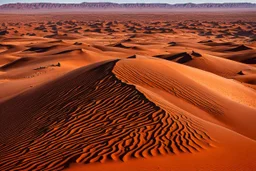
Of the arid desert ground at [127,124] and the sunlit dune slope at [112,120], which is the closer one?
the arid desert ground at [127,124]

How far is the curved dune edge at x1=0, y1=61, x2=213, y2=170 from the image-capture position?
668cm

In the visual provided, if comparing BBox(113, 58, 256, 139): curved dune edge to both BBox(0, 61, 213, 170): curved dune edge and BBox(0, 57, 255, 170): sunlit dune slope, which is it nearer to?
BBox(0, 57, 255, 170): sunlit dune slope

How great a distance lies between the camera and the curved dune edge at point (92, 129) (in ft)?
21.9

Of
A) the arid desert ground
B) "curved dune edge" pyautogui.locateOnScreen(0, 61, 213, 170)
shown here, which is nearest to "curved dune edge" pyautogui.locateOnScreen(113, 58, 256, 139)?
the arid desert ground

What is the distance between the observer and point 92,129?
7.94 metres

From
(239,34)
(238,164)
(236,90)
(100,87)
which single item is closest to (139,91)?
(100,87)

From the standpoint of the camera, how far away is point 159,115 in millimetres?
8266

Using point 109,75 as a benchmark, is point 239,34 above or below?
below

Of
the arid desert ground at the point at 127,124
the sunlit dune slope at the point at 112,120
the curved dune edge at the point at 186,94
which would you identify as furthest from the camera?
the curved dune edge at the point at 186,94

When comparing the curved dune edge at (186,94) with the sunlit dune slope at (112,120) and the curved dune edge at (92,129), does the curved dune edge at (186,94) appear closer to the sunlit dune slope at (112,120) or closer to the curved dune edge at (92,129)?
the sunlit dune slope at (112,120)

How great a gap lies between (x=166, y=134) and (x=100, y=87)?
393cm

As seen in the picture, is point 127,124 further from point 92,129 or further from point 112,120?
point 92,129

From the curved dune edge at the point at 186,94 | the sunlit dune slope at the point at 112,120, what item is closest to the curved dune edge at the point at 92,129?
the sunlit dune slope at the point at 112,120

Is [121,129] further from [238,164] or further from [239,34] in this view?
[239,34]
